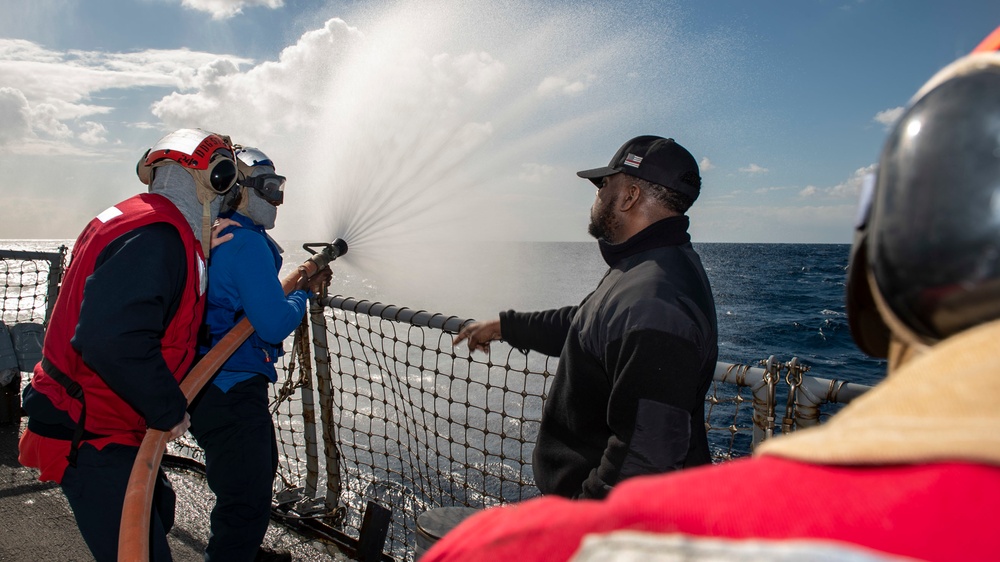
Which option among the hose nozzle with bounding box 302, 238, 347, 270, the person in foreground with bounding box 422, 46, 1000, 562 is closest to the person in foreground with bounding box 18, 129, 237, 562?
the hose nozzle with bounding box 302, 238, 347, 270

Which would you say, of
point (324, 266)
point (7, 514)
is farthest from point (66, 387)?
point (7, 514)

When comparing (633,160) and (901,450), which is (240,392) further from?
(901,450)

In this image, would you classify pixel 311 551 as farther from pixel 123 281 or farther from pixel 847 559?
pixel 847 559

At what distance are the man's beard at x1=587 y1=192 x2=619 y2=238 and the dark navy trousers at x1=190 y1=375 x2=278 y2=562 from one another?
180cm

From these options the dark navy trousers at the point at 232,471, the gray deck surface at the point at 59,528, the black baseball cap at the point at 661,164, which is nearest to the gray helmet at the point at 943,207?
the black baseball cap at the point at 661,164

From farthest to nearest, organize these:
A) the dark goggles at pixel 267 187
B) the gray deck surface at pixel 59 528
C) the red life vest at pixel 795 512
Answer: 1. the gray deck surface at pixel 59 528
2. the dark goggles at pixel 267 187
3. the red life vest at pixel 795 512

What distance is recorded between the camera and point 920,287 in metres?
0.63

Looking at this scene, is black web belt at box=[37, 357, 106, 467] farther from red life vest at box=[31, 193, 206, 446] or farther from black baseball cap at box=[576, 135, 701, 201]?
black baseball cap at box=[576, 135, 701, 201]

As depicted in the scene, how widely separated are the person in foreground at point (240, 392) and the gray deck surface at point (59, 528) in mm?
690

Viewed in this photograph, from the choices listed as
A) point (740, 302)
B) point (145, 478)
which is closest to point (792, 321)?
point (740, 302)

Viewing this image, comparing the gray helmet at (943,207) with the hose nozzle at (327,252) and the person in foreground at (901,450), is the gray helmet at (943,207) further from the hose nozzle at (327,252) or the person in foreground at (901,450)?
the hose nozzle at (327,252)

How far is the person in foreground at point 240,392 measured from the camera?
3.04 meters

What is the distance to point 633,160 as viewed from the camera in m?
2.56

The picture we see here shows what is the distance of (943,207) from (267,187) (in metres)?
3.12
